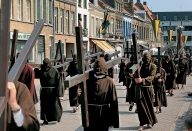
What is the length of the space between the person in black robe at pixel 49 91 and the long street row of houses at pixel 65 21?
45.2 feet

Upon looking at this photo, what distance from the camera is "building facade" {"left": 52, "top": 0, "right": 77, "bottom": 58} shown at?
39.3 m

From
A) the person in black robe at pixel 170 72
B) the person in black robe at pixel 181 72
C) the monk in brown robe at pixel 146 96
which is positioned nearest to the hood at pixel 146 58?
the monk in brown robe at pixel 146 96

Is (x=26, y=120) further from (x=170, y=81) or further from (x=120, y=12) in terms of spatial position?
(x=120, y=12)

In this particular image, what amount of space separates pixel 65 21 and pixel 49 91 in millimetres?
29104

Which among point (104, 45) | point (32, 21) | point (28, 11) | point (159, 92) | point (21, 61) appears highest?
point (28, 11)

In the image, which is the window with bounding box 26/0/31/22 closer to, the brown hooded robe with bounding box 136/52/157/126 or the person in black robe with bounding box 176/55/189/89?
the person in black robe with bounding box 176/55/189/89

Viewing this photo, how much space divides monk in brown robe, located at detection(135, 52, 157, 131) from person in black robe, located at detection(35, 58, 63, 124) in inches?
84.0

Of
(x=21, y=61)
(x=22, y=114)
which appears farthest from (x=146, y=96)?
(x=21, y=61)

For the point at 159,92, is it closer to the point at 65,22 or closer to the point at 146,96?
the point at 146,96

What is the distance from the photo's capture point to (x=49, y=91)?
12797 mm

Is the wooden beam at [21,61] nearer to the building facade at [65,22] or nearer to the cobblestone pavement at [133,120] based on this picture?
the cobblestone pavement at [133,120]

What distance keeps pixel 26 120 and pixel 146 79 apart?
759 cm

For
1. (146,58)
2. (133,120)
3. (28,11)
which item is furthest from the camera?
(28,11)

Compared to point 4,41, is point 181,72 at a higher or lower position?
lower
